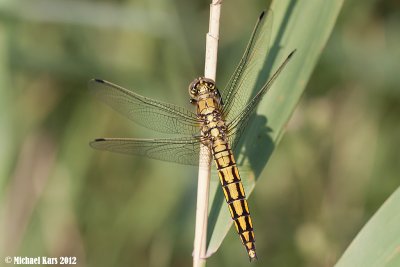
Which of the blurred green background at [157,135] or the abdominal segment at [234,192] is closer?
the abdominal segment at [234,192]

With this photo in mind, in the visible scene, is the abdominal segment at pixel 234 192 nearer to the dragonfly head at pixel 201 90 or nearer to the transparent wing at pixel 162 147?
the transparent wing at pixel 162 147

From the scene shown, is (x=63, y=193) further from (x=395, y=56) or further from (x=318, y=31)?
(x=395, y=56)

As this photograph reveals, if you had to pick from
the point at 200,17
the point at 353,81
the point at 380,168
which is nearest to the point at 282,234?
the point at 380,168

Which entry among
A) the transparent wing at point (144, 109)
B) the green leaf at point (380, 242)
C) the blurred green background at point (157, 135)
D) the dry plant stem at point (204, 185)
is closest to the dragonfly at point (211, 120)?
the transparent wing at point (144, 109)

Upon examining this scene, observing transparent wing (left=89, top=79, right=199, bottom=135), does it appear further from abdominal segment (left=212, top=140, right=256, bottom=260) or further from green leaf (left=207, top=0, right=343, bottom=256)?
green leaf (left=207, top=0, right=343, bottom=256)

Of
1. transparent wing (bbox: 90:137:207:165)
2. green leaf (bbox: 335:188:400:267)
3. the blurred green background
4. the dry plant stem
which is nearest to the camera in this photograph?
green leaf (bbox: 335:188:400:267)

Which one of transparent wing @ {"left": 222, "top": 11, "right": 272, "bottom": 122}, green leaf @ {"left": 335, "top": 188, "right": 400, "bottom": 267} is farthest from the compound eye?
green leaf @ {"left": 335, "top": 188, "right": 400, "bottom": 267}
